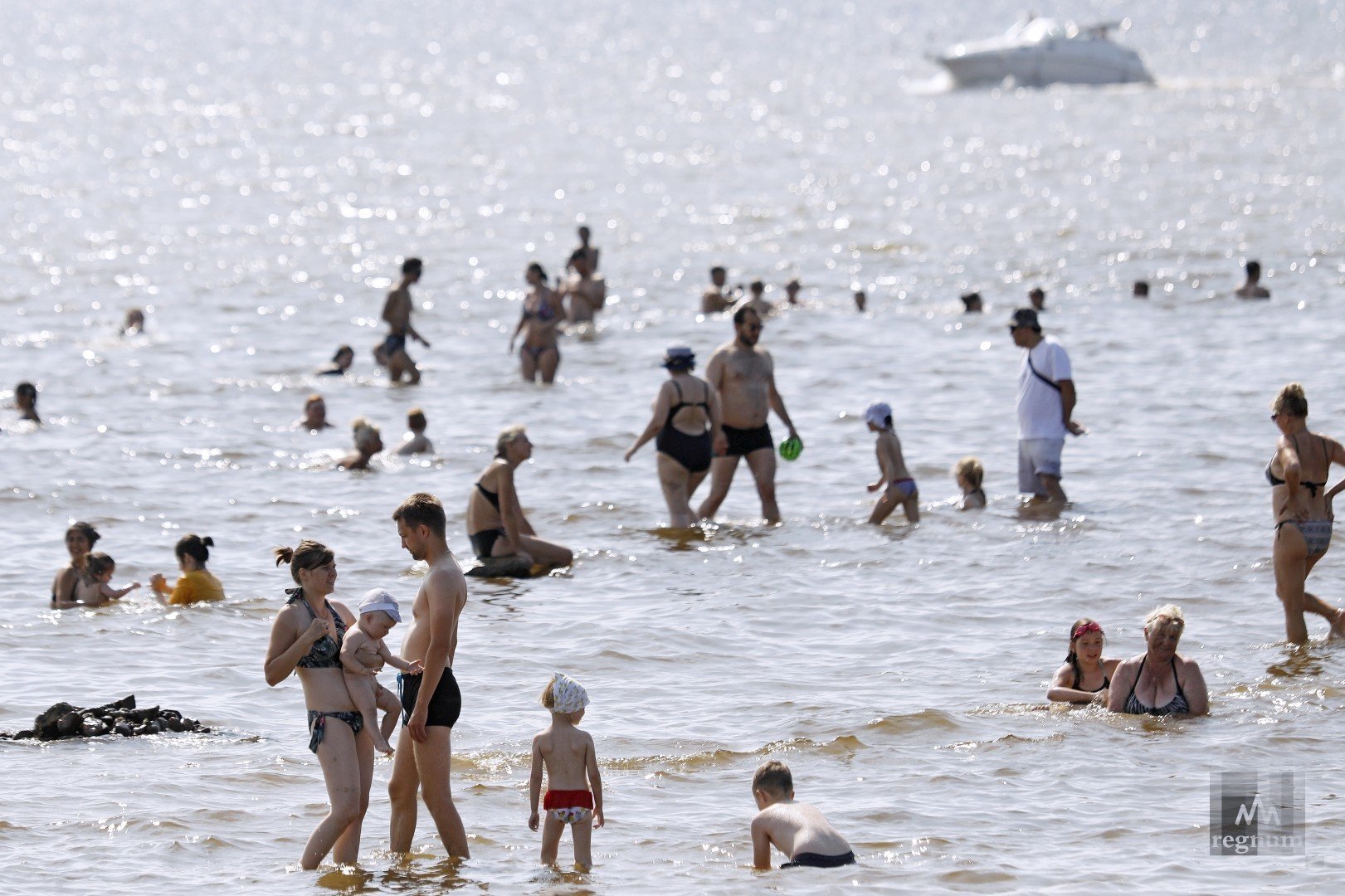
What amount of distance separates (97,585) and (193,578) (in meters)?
0.67

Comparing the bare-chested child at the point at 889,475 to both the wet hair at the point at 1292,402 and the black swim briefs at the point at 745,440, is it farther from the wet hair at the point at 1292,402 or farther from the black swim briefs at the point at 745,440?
the wet hair at the point at 1292,402

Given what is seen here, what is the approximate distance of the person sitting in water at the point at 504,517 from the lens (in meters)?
13.1

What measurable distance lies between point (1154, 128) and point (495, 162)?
18322mm

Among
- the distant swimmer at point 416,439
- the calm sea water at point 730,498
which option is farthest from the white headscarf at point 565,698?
the distant swimmer at point 416,439

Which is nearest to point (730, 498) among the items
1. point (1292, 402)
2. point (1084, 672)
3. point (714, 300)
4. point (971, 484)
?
point (971, 484)

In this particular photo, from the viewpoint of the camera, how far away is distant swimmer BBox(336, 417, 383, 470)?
58.2 feet

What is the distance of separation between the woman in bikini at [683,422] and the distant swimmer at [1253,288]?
580 inches

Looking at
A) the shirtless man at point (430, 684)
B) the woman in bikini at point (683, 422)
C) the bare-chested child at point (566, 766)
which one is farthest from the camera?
the woman in bikini at point (683, 422)

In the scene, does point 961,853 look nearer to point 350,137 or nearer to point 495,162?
point 495,162

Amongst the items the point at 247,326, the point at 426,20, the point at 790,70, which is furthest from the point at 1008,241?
the point at 426,20

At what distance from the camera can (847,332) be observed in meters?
26.2

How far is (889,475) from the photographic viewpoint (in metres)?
14.9

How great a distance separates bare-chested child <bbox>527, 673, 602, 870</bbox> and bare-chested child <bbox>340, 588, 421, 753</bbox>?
2.02 feet

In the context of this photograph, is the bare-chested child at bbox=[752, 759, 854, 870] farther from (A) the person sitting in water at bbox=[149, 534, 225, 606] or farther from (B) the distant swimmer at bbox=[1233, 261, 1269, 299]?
(B) the distant swimmer at bbox=[1233, 261, 1269, 299]
